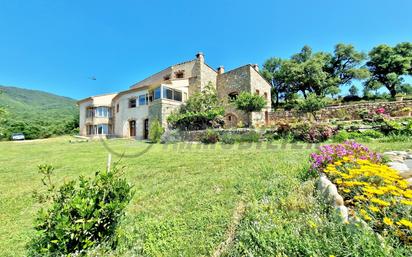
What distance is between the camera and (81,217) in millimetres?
2758

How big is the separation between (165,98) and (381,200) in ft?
64.5

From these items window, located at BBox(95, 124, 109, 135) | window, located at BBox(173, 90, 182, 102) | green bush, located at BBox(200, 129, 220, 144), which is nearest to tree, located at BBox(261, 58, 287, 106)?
window, located at BBox(173, 90, 182, 102)

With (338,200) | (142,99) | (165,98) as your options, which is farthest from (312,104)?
(142,99)

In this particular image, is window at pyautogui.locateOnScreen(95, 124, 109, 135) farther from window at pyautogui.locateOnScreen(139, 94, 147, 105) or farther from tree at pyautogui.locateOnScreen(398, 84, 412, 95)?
tree at pyautogui.locateOnScreen(398, 84, 412, 95)

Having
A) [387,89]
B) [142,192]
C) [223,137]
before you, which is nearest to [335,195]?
[142,192]

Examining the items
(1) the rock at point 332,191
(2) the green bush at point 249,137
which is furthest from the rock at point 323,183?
(2) the green bush at point 249,137

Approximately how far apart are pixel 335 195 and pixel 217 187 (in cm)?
255

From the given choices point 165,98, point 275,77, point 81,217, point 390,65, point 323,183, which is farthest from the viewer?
point 275,77

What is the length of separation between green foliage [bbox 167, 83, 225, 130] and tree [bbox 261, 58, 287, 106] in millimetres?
17182

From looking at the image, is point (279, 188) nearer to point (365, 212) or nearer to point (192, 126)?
point (365, 212)

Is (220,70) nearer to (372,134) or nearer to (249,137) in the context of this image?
(249,137)

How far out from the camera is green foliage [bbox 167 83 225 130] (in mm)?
18031

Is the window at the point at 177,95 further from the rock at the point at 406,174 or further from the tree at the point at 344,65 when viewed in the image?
the tree at the point at 344,65

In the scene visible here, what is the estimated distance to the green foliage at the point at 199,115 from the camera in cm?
1803
